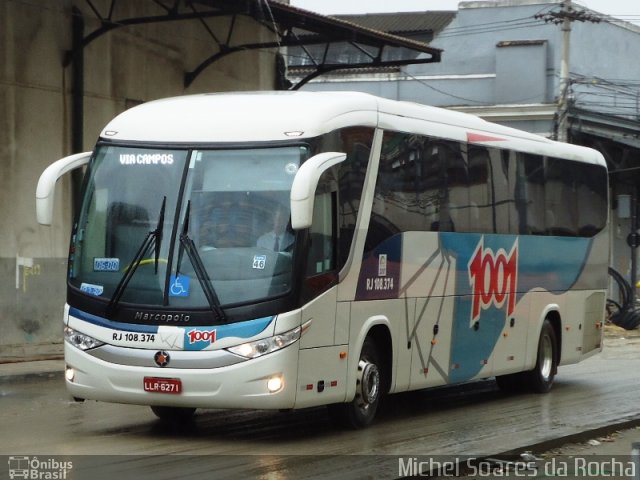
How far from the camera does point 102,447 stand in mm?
10641

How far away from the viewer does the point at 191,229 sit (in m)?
11.1

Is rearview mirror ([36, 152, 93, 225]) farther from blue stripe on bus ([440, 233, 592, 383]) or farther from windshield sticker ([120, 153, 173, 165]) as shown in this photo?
blue stripe on bus ([440, 233, 592, 383])

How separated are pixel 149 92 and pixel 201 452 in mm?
13906

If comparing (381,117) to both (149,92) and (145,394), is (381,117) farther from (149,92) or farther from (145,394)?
(149,92)

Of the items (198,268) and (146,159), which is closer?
(198,268)

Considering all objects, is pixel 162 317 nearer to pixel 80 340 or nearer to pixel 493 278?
pixel 80 340

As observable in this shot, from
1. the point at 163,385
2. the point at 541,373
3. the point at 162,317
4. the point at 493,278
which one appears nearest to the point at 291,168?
the point at 162,317

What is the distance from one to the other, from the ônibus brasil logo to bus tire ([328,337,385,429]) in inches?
99.8

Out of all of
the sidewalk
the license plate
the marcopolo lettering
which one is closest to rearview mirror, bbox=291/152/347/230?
the marcopolo lettering

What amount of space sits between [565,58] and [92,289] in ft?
95.6

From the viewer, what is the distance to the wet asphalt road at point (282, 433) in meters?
9.79

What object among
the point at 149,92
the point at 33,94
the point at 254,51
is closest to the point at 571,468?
the point at 33,94

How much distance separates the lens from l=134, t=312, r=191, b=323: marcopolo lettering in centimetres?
1090

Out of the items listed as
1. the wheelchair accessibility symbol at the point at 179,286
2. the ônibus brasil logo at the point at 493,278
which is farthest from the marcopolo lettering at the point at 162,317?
the ônibus brasil logo at the point at 493,278
